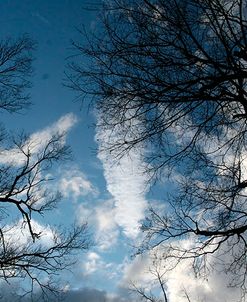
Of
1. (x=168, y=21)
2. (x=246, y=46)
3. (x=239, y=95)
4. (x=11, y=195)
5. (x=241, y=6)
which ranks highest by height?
(x=11, y=195)

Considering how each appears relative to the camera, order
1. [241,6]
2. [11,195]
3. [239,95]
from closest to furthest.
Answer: [241,6]
[239,95]
[11,195]

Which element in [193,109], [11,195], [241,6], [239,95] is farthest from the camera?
[11,195]

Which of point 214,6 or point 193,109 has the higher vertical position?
point 214,6

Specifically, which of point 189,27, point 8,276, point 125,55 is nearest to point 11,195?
point 8,276

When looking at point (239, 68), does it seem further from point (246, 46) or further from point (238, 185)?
point (238, 185)

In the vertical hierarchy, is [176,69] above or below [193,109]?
above

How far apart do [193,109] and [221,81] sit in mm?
614

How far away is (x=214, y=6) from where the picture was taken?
4.70 meters

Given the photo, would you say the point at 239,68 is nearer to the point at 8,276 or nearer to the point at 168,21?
the point at 168,21

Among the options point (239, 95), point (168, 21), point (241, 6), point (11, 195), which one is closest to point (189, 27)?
point (168, 21)

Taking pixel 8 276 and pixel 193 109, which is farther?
pixel 8 276

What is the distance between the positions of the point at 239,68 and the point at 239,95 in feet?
1.30

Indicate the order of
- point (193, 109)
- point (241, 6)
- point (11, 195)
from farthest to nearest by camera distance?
point (11, 195) < point (193, 109) < point (241, 6)

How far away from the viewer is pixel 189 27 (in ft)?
15.6
